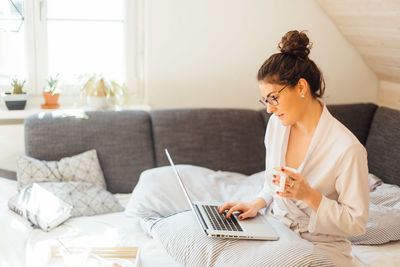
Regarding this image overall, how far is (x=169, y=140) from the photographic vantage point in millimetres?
2756

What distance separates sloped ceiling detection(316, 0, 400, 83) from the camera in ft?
8.84

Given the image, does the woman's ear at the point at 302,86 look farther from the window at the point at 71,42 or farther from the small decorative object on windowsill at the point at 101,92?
the window at the point at 71,42

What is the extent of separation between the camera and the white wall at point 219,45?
305cm

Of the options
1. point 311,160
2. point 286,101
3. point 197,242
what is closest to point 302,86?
point 286,101

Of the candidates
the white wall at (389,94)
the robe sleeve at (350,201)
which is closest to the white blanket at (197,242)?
the robe sleeve at (350,201)

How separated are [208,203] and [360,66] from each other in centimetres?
202

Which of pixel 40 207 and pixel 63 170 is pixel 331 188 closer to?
pixel 40 207

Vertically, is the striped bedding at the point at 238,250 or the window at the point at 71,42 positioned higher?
the window at the point at 71,42

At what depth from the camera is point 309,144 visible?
1.76m

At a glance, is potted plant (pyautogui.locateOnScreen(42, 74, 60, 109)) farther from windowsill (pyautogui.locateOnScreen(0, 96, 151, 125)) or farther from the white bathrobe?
the white bathrobe

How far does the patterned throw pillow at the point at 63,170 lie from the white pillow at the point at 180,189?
251 mm

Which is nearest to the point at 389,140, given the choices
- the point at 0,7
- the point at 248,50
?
the point at 248,50

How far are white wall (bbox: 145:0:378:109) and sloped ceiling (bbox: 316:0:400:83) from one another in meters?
0.12

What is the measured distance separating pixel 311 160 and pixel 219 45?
1.59 metres
